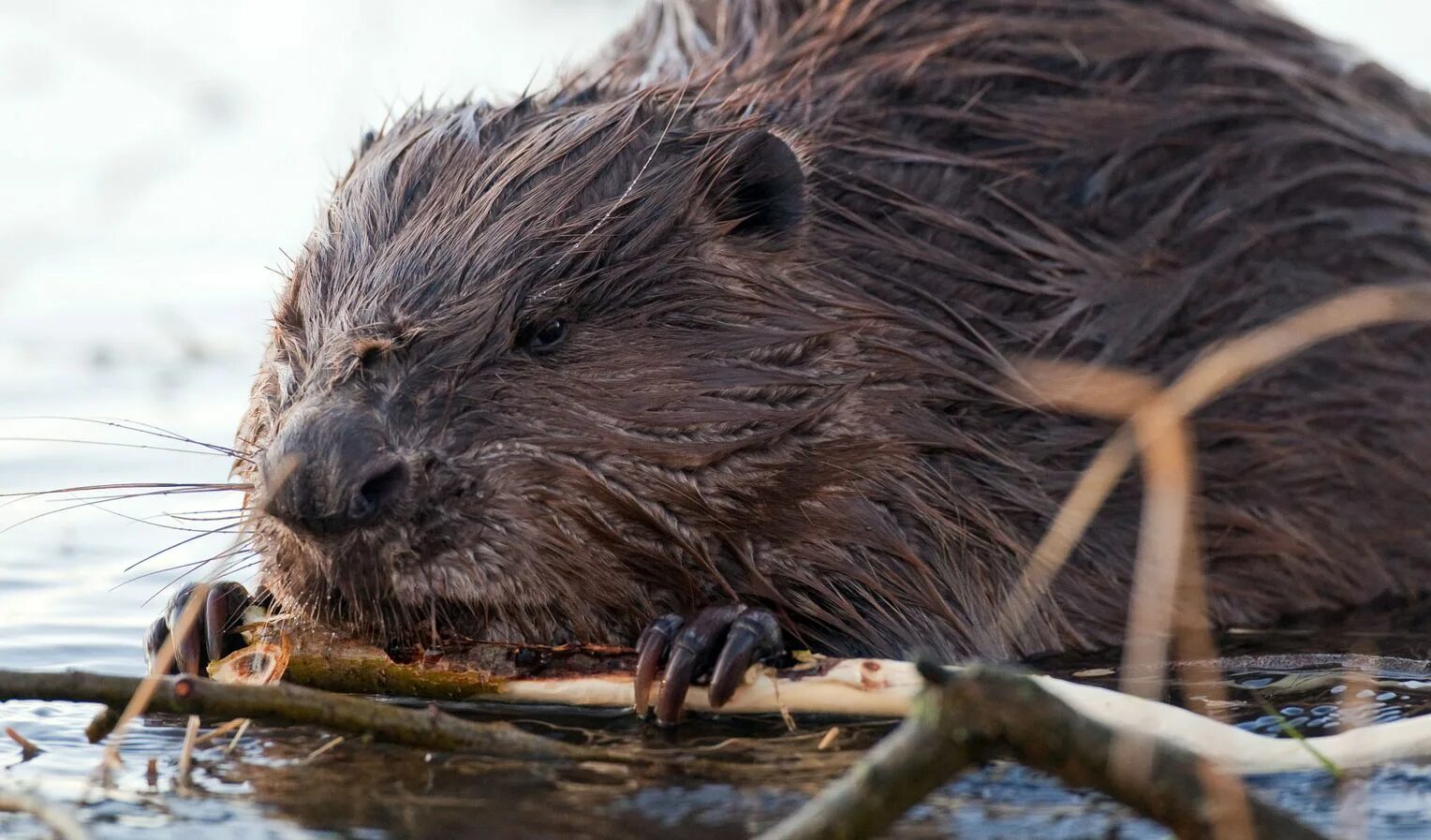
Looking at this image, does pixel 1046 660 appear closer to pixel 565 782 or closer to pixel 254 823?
pixel 565 782

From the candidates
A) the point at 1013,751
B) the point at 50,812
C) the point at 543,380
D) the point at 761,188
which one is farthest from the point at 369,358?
the point at 1013,751

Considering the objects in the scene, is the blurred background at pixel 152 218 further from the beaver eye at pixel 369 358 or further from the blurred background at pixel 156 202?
the beaver eye at pixel 369 358

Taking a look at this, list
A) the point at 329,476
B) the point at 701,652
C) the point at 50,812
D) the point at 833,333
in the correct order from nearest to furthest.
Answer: the point at 50,812 → the point at 329,476 → the point at 701,652 → the point at 833,333

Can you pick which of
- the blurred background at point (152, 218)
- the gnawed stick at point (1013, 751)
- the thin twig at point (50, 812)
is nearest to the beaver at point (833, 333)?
the blurred background at point (152, 218)

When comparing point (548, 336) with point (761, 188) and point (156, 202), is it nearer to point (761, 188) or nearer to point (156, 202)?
point (761, 188)

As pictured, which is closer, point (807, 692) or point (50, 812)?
point (50, 812)
